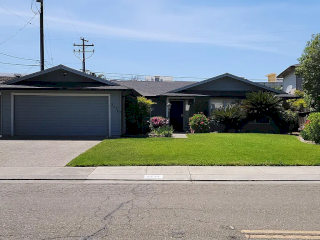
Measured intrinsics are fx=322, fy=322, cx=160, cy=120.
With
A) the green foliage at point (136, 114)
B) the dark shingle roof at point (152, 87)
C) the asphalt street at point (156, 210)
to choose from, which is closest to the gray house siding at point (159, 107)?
the dark shingle roof at point (152, 87)

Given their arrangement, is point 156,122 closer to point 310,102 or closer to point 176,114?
point 176,114

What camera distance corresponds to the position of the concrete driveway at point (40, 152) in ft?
35.0

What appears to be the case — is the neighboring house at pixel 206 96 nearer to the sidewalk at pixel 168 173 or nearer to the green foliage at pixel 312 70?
the green foliage at pixel 312 70

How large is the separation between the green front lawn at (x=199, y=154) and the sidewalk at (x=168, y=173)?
0.60 m

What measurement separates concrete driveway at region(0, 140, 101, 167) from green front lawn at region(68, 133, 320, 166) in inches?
28.2

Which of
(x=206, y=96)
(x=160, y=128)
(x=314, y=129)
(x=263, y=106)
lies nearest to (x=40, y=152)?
(x=160, y=128)

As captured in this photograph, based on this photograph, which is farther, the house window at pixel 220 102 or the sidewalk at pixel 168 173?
the house window at pixel 220 102

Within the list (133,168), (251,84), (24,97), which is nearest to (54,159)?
(133,168)

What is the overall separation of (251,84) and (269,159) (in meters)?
12.9

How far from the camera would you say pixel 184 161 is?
1059 cm

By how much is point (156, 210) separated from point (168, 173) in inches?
131

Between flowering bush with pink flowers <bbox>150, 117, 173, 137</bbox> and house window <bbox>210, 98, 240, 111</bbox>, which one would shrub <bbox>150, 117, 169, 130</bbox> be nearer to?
flowering bush with pink flowers <bbox>150, 117, 173, 137</bbox>

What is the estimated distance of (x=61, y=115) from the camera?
60.6 feet

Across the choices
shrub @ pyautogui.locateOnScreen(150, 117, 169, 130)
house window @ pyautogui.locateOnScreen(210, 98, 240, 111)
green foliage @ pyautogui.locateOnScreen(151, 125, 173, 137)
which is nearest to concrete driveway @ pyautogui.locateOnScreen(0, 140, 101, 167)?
green foliage @ pyautogui.locateOnScreen(151, 125, 173, 137)
